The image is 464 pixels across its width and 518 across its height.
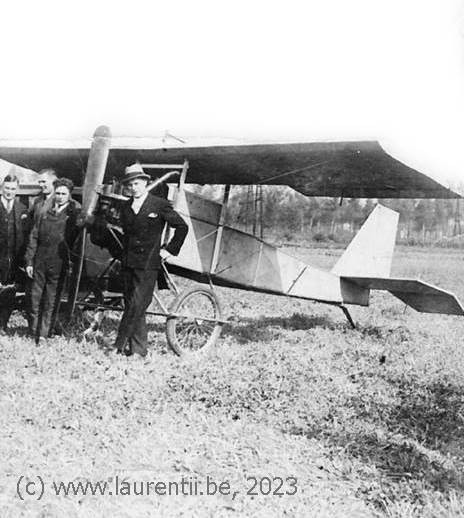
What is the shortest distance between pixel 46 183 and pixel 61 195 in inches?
27.9

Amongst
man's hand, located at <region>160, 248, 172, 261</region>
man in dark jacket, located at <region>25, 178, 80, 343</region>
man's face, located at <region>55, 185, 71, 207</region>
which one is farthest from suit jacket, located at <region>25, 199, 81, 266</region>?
man's hand, located at <region>160, 248, 172, 261</region>

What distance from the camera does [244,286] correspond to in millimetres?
8406

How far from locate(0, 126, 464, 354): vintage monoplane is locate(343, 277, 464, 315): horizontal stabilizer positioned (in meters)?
0.02

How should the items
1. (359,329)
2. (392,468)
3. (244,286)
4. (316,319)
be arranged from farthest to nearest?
(316,319) → (359,329) → (244,286) → (392,468)

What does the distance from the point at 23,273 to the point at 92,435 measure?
3.95m

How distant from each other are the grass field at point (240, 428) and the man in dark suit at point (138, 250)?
0.32 metres

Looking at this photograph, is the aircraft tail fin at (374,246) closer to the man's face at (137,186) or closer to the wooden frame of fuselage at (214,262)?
the wooden frame of fuselage at (214,262)

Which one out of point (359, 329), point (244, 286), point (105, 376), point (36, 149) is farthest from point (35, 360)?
point (359, 329)

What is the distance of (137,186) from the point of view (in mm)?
6562

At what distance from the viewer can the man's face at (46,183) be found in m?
7.46

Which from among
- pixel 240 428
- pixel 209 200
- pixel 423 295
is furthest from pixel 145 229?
pixel 423 295

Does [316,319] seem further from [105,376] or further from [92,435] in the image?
[92,435]

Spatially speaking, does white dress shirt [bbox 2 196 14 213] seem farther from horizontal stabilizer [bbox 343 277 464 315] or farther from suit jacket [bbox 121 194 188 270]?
horizontal stabilizer [bbox 343 277 464 315]

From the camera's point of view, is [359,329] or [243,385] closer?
[243,385]
